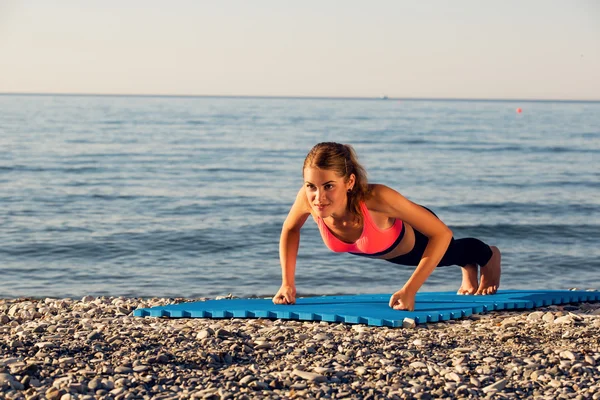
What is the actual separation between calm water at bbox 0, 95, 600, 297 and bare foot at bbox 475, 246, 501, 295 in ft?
10.7

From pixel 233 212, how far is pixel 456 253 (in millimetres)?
11034

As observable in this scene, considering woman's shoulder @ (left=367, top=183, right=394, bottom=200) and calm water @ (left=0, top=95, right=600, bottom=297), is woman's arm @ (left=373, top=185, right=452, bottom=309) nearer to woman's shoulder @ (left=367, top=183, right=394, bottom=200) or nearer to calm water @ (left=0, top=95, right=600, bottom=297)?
woman's shoulder @ (left=367, top=183, right=394, bottom=200)

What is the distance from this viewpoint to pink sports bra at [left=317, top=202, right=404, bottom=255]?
6.28 meters

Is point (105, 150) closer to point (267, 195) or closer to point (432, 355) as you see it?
point (267, 195)

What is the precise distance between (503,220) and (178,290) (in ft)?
28.5

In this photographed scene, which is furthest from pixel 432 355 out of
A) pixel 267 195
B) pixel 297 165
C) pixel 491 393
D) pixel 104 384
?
pixel 297 165

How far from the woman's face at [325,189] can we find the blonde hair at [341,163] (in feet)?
0.11

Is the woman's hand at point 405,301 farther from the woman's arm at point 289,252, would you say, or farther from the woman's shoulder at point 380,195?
the woman's arm at point 289,252

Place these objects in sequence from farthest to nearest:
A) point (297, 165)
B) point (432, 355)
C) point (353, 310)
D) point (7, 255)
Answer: point (297, 165) < point (7, 255) < point (353, 310) < point (432, 355)

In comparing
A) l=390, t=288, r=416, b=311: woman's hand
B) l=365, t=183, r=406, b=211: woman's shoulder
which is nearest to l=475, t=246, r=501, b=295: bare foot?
l=390, t=288, r=416, b=311: woman's hand

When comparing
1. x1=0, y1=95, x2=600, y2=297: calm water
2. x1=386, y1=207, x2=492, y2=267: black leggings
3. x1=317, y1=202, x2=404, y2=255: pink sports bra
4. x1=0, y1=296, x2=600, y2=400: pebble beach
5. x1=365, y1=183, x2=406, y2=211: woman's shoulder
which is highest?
x1=365, y1=183, x2=406, y2=211: woman's shoulder

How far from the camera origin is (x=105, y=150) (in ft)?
106

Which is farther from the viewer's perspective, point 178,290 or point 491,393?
point 178,290

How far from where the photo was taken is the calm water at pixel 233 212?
1138 centimetres
